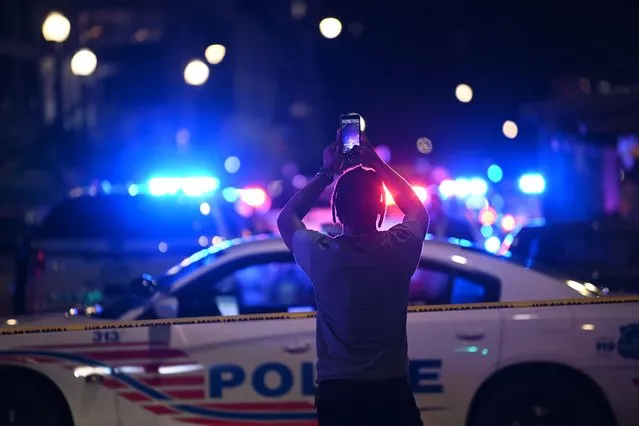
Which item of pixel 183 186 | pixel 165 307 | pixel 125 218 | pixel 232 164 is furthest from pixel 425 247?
pixel 232 164

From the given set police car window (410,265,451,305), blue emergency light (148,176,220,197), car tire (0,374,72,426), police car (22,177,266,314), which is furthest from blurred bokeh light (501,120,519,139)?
car tire (0,374,72,426)

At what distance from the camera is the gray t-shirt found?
13.2 feet

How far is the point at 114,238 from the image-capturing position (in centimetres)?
1046

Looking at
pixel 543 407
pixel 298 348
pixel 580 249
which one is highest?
pixel 580 249

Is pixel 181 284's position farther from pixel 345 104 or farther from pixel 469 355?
pixel 345 104

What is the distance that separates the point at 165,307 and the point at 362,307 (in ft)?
8.47

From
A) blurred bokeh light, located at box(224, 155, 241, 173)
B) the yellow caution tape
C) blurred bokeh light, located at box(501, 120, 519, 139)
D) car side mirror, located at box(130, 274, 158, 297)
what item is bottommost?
the yellow caution tape

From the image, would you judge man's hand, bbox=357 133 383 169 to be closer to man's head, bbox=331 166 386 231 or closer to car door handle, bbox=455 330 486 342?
man's head, bbox=331 166 386 231

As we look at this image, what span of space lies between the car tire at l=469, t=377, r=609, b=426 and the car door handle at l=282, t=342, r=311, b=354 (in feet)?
3.30

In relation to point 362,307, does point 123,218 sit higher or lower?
higher

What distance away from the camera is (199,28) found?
141 ft

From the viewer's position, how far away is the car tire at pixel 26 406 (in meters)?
6.05

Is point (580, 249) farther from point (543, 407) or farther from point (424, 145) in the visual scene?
point (424, 145)

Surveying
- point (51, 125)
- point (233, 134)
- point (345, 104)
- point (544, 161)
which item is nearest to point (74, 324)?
point (544, 161)
